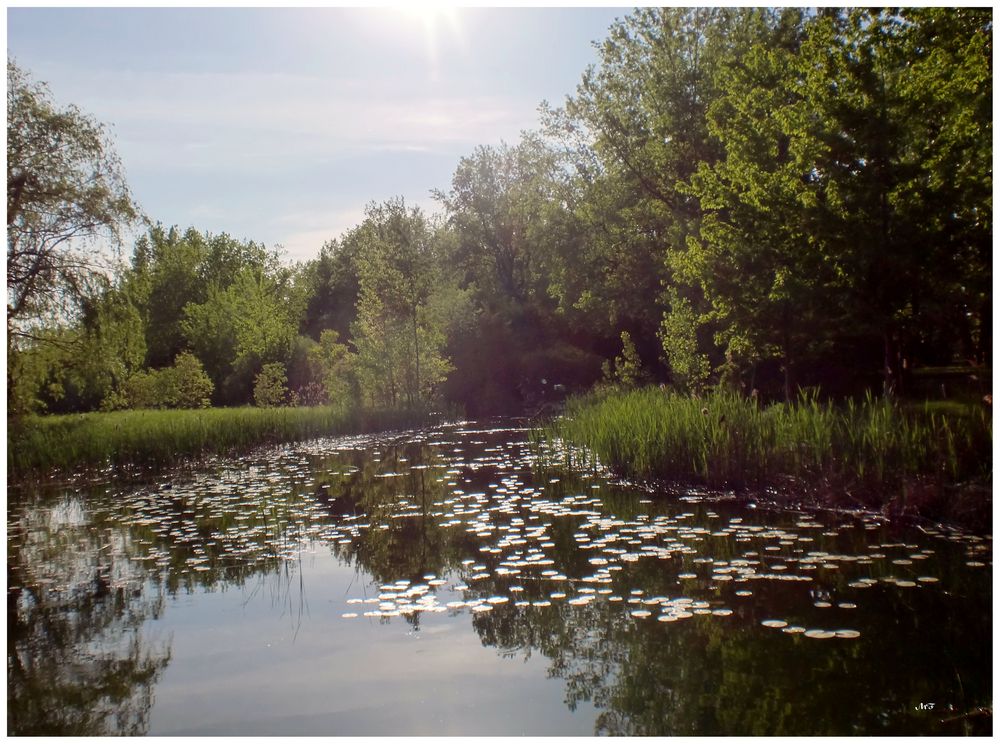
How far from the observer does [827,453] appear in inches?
405

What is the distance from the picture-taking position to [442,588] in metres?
7.23

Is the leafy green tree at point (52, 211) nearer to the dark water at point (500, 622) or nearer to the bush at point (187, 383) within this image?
the dark water at point (500, 622)

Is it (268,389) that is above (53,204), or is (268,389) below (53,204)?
below

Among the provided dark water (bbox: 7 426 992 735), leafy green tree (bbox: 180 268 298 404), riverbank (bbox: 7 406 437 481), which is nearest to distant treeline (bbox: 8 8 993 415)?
leafy green tree (bbox: 180 268 298 404)

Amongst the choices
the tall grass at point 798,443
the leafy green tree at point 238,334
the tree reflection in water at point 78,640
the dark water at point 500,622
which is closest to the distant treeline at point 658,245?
the leafy green tree at point 238,334

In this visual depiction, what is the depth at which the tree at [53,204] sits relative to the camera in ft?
51.4

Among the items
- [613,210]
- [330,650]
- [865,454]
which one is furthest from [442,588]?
[613,210]

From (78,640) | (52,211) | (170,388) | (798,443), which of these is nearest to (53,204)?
(52,211)

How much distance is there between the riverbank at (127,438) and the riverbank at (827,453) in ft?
29.1

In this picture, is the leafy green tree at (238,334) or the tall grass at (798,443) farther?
the leafy green tree at (238,334)

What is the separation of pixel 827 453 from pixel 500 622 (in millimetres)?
5756

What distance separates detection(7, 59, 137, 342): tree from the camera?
15664 millimetres

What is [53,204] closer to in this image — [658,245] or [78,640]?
[78,640]

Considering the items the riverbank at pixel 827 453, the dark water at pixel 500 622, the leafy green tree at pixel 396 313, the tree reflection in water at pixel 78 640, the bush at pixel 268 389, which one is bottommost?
the dark water at pixel 500 622
